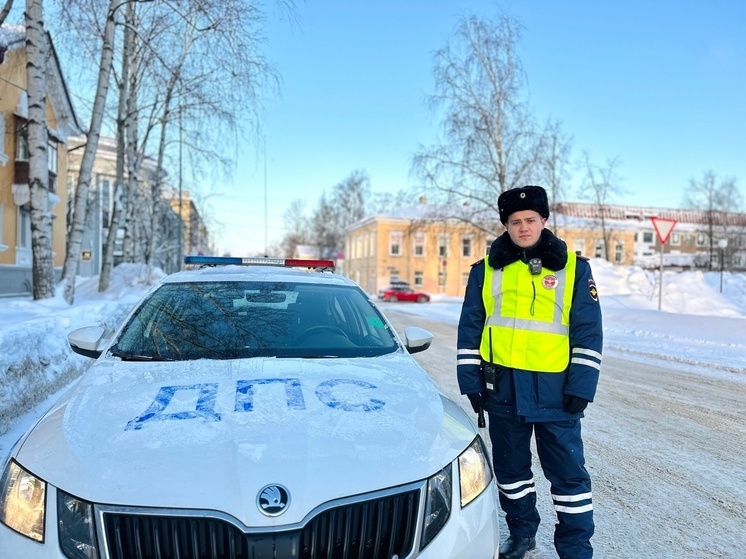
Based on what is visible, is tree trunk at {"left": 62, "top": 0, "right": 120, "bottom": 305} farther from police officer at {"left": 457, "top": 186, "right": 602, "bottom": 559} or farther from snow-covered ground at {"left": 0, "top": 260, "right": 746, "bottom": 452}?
police officer at {"left": 457, "top": 186, "right": 602, "bottom": 559}

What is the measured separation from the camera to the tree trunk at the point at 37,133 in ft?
30.0

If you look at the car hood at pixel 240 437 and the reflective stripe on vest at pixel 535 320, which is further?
the reflective stripe on vest at pixel 535 320

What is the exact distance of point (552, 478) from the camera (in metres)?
2.70

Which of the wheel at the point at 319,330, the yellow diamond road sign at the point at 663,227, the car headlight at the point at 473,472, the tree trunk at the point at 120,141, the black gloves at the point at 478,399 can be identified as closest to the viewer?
the car headlight at the point at 473,472

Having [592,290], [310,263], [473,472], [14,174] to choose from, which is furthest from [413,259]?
[473,472]

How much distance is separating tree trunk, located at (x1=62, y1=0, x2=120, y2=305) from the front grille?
10638mm

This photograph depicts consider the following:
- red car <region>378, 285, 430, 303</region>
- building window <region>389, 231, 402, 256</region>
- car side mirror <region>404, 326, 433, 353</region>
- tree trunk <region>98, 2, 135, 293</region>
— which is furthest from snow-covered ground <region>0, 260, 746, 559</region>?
building window <region>389, 231, 402, 256</region>

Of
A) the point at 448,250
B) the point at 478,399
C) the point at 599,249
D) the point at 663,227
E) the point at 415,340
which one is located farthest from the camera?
the point at 599,249

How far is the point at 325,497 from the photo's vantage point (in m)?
A: 1.76

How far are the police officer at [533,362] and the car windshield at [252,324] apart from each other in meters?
0.68

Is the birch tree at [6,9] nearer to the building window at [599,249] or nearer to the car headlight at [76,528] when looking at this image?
the car headlight at [76,528]

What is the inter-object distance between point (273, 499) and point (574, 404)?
1.52m

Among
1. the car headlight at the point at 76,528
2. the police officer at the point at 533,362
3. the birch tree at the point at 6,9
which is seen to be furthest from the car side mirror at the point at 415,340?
the birch tree at the point at 6,9

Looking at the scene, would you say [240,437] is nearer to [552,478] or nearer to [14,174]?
[552,478]
